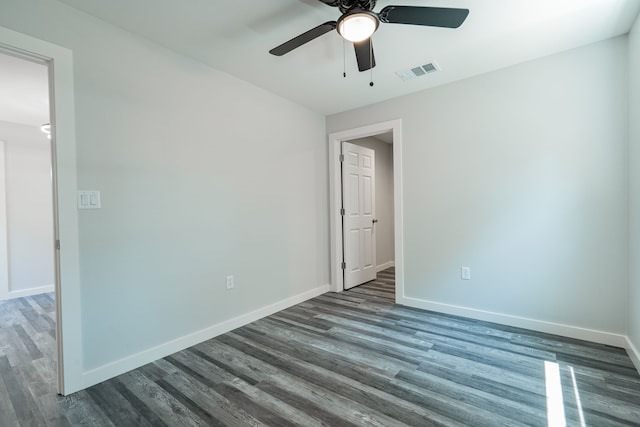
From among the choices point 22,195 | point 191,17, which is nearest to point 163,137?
point 191,17

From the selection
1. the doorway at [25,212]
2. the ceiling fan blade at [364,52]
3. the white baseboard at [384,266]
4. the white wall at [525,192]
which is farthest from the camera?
the white baseboard at [384,266]

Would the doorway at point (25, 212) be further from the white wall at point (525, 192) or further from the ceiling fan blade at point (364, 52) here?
the white wall at point (525, 192)

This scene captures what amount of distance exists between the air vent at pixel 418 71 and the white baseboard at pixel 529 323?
95.4 inches

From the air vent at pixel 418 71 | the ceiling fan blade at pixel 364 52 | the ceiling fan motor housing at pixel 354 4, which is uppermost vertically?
the air vent at pixel 418 71

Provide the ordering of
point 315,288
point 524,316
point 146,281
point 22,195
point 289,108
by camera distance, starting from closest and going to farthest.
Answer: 1. point 146,281
2. point 524,316
3. point 289,108
4. point 315,288
5. point 22,195

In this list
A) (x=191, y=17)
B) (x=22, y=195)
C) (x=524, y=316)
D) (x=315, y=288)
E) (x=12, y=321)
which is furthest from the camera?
(x=22, y=195)

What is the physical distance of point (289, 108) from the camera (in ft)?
11.5

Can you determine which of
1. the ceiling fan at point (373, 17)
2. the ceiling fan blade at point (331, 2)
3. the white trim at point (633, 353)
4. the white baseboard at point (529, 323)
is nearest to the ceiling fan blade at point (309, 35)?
the ceiling fan at point (373, 17)

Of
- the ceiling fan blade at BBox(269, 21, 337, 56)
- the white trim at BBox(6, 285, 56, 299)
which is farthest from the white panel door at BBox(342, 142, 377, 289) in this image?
the white trim at BBox(6, 285, 56, 299)

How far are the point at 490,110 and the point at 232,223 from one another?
9.13 feet

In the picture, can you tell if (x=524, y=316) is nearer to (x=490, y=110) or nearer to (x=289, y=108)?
(x=490, y=110)

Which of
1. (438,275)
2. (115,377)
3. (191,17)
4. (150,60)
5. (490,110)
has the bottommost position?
(115,377)

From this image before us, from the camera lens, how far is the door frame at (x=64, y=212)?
5.85 feet

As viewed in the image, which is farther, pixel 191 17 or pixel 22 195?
pixel 22 195
